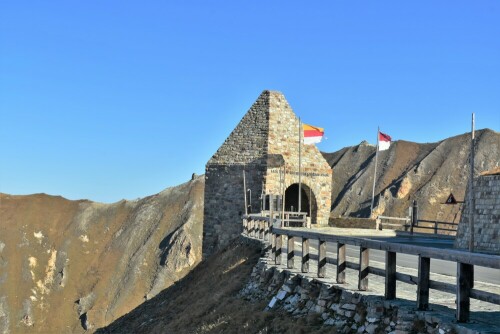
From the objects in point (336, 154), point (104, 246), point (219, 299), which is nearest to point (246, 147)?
point (219, 299)

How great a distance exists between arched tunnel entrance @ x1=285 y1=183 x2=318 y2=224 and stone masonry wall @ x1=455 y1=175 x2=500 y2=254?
28.8 ft

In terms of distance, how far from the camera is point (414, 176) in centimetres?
8700

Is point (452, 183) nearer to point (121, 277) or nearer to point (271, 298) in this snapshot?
point (121, 277)

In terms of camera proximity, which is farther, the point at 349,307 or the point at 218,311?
the point at 218,311

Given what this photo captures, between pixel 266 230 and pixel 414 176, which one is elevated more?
pixel 414 176

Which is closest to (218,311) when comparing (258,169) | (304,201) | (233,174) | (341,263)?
(341,263)

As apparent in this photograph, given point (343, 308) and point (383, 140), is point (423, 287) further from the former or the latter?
point (383, 140)

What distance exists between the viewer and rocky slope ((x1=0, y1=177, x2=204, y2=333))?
232 ft

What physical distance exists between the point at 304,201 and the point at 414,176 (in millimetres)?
52584

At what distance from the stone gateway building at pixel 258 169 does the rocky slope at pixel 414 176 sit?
44973mm

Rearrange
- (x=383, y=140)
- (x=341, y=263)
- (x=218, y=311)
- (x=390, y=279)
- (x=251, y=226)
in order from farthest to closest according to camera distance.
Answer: (x=383, y=140), (x=251, y=226), (x=218, y=311), (x=341, y=263), (x=390, y=279)

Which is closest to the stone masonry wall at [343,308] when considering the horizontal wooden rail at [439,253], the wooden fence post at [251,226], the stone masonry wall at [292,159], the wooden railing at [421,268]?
the wooden railing at [421,268]

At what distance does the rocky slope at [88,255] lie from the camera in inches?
2781

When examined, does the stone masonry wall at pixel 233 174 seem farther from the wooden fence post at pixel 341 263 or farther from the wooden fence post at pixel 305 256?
the wooden fence post at pixel 341 263
